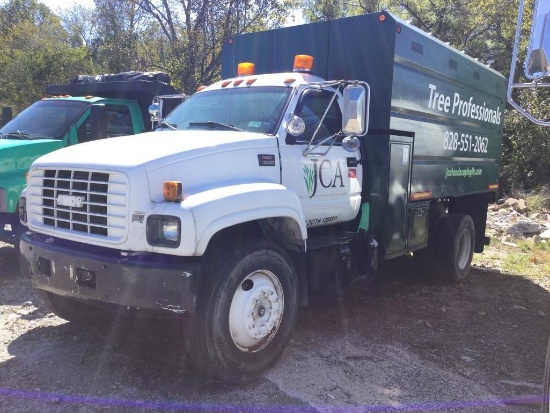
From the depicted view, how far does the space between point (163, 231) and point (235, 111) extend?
175 cm

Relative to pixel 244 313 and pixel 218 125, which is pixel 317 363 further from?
pixel 218 125

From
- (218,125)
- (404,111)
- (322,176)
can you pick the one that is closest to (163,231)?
(218,125)

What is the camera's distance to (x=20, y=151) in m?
6.32

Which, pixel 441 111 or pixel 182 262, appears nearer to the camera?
pixel 182 262

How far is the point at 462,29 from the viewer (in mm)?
21688

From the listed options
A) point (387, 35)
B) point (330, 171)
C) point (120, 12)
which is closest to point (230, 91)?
point (330, 171)

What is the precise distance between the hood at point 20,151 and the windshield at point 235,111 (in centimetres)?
232

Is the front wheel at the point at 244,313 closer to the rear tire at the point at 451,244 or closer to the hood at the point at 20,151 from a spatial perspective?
the rear tire at the point at 451,244

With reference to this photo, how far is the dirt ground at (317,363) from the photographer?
3.64 m

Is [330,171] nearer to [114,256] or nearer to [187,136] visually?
[187,136]

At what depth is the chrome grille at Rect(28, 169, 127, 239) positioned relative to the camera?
3.48 m

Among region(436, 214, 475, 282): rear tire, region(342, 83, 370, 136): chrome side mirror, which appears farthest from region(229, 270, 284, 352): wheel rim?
region(436, 214, 475, 282): rear tire

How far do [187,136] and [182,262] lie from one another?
126 centimetres

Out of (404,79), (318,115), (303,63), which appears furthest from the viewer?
(404,79)
